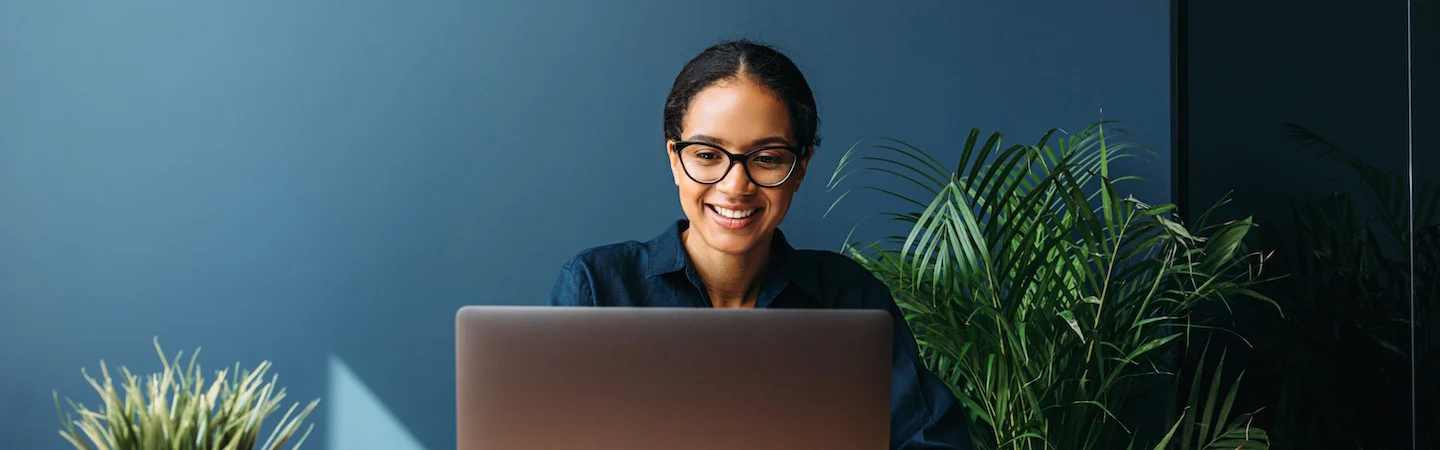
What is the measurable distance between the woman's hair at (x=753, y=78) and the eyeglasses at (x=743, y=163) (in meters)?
0.06

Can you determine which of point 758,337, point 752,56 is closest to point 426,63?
point 752,56

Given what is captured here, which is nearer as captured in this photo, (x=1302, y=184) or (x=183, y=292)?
(x=1302, y=184)

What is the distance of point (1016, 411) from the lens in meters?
1.99

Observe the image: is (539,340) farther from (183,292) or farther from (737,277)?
(183,292)

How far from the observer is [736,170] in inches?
55.0

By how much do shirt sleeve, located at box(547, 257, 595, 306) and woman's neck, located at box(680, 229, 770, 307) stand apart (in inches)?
6.3

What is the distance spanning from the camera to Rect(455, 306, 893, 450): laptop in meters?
0.87

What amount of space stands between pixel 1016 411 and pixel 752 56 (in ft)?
3.17

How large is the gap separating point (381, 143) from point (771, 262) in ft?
4.39

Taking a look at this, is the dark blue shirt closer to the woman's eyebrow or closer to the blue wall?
the woman's eyebrow

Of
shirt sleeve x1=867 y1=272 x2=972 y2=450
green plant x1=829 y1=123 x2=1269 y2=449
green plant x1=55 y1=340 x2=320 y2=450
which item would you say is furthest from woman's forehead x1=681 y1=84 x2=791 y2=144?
green plant x1=55 y1=340 x2=320 y2=450

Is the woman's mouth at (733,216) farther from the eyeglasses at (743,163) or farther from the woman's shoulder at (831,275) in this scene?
the woman's shoulder at (831,275)

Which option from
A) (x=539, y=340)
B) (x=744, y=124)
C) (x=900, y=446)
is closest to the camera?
(x=539, y=340)

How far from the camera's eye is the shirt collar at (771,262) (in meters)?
1.53
